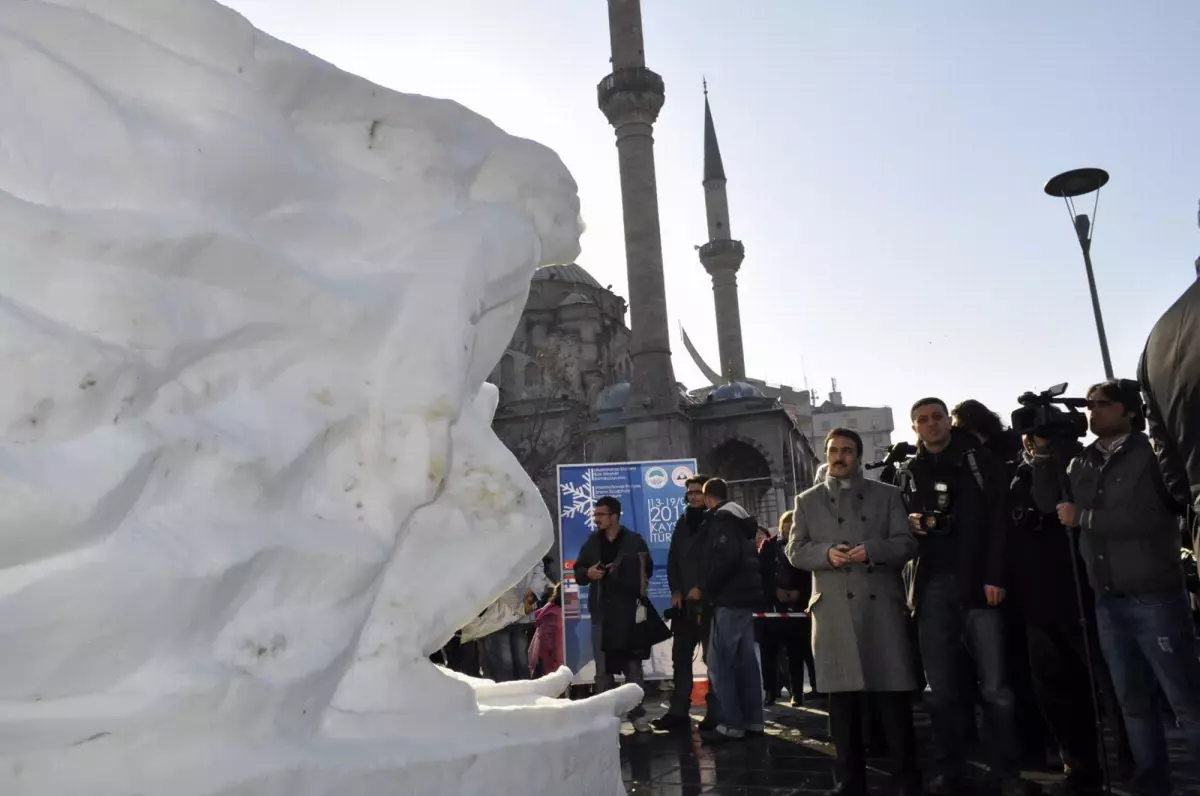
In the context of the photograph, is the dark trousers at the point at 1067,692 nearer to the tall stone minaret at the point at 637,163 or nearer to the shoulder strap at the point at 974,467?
the shoulder strap at the point at 974,467

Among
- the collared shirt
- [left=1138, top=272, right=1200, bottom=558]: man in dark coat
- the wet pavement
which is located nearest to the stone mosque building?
the wet pavement

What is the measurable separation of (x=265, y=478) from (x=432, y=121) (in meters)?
1.08

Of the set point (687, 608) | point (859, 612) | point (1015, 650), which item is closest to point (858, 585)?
point (859, 612)

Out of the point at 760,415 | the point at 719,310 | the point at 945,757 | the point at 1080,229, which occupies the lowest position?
the point at 945,757

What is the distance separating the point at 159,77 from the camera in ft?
6.95

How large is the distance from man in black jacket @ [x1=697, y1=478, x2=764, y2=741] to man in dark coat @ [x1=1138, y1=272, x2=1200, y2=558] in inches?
144

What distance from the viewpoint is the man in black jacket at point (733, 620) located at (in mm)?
6262

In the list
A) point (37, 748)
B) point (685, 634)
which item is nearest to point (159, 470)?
point (37, 748)

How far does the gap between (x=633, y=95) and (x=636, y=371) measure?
878cm

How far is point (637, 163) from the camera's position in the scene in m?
28.8

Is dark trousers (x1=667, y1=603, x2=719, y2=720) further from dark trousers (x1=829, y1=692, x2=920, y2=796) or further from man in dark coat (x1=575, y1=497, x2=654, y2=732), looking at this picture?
dark trousers (x1=829, y1=692, x2=920, y2=796)

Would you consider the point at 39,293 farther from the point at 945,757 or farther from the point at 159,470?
the point at 945,757

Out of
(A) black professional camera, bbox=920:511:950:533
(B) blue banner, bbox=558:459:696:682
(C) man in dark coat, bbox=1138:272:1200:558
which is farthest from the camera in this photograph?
(B) blue banner, bbox=558:459:696:682

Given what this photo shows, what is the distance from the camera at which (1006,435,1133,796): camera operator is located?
4.28m
